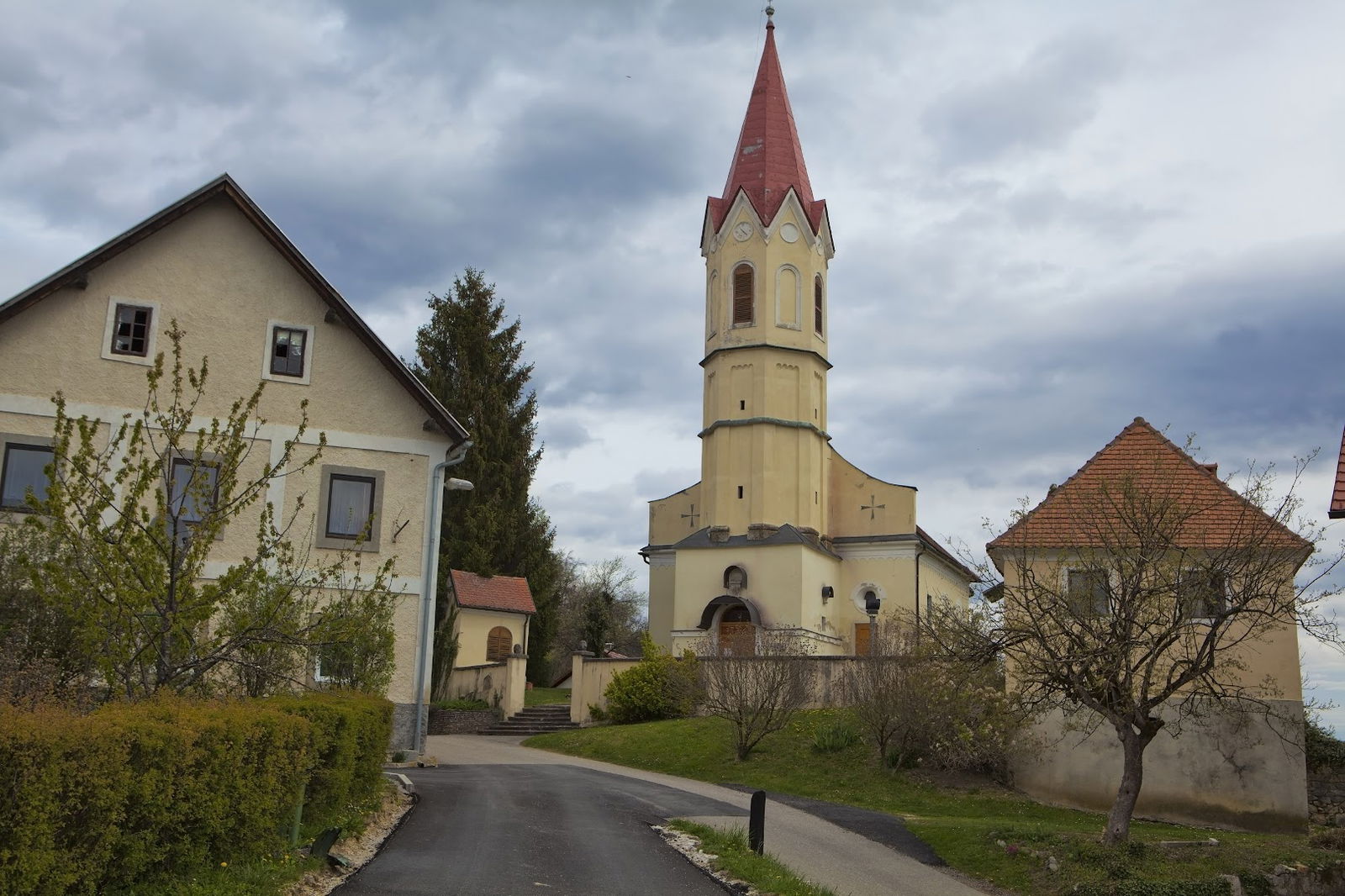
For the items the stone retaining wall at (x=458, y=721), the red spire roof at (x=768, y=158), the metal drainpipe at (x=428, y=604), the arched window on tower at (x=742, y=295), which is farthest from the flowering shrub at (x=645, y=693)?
the red spire roof at (x=768, y=158)

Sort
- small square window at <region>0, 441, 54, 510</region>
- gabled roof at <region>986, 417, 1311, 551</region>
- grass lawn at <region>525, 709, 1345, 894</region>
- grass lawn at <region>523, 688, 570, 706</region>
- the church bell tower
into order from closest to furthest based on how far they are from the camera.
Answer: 1. grass lawn at <region>525, 709, 1345, 894</region>
2. gabled roof at <region>986, 417, 1311, 551</region>
3. small square window at <region>0, 441, 54, 510</region>
4. grass lawn at <region>523, 688, 570, 706</region>
5. the church bell tower

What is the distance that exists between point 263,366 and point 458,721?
1604cm

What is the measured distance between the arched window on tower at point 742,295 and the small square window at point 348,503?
24.3m

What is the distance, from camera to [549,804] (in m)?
17.1

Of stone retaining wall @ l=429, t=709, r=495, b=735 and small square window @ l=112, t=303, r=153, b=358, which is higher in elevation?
small square window @ l=112, t=303, r=153, b=358

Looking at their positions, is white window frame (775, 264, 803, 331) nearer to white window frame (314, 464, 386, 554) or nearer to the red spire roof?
the red spire roof

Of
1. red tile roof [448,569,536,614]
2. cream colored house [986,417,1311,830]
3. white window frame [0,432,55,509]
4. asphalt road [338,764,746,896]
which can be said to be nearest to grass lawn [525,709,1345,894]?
cream colored house [986,417,1311,830]

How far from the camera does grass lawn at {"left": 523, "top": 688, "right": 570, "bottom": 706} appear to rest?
137 feet

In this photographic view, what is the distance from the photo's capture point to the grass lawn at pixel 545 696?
41.7m

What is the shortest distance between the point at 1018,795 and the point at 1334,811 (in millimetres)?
5828

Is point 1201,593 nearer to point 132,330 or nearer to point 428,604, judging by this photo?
point 428,604

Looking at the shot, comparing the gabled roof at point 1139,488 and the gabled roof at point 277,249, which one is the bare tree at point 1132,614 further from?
the gabled roof at point 277,249

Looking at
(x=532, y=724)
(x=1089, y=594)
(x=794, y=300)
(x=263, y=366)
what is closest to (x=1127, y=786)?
(x=1089, y=594)

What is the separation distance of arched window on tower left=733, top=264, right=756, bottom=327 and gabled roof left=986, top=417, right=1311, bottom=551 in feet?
70.2
